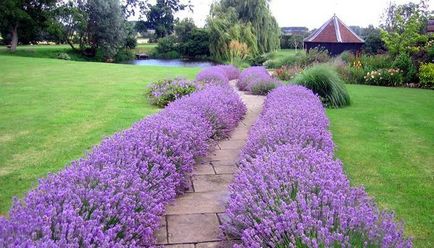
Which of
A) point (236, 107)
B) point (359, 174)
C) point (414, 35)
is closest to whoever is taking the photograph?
point (359, 174)

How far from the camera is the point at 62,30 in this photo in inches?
1233

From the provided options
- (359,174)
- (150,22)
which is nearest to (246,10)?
(359,174)

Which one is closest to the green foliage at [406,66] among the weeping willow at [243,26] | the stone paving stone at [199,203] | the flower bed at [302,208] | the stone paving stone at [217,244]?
the flower bed at [302,208]

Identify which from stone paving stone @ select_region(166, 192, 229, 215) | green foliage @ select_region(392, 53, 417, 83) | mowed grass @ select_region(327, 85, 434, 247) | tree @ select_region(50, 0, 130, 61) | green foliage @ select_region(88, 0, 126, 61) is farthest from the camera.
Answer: green foliage @ select_region(88, 0, 126, 61)

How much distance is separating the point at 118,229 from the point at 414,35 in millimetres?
A: 15780

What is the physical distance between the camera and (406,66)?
13.6 metres

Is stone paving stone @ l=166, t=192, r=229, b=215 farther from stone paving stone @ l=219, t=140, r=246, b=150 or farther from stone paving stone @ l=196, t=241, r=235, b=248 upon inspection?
stone paving stone @ l=219, t=140, r=246, b=150

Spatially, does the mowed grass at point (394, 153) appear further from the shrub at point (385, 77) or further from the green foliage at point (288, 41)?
the green foliage at point (288, 41)

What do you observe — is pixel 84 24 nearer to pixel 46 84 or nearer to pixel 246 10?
pixel 246 10

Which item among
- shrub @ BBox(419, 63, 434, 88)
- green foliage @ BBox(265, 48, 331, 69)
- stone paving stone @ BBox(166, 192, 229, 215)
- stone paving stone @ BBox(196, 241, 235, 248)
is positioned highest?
green foliage @ BBox(265, 48, 331, 69)

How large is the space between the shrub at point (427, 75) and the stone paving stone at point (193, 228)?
453 inches

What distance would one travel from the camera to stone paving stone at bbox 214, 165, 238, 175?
4.40m

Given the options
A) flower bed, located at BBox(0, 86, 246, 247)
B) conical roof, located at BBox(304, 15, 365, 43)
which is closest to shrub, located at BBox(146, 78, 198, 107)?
flower bed, located at BBox(0, 86, 246, 247)

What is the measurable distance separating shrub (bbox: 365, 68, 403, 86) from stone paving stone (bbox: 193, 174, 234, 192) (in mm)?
10912
